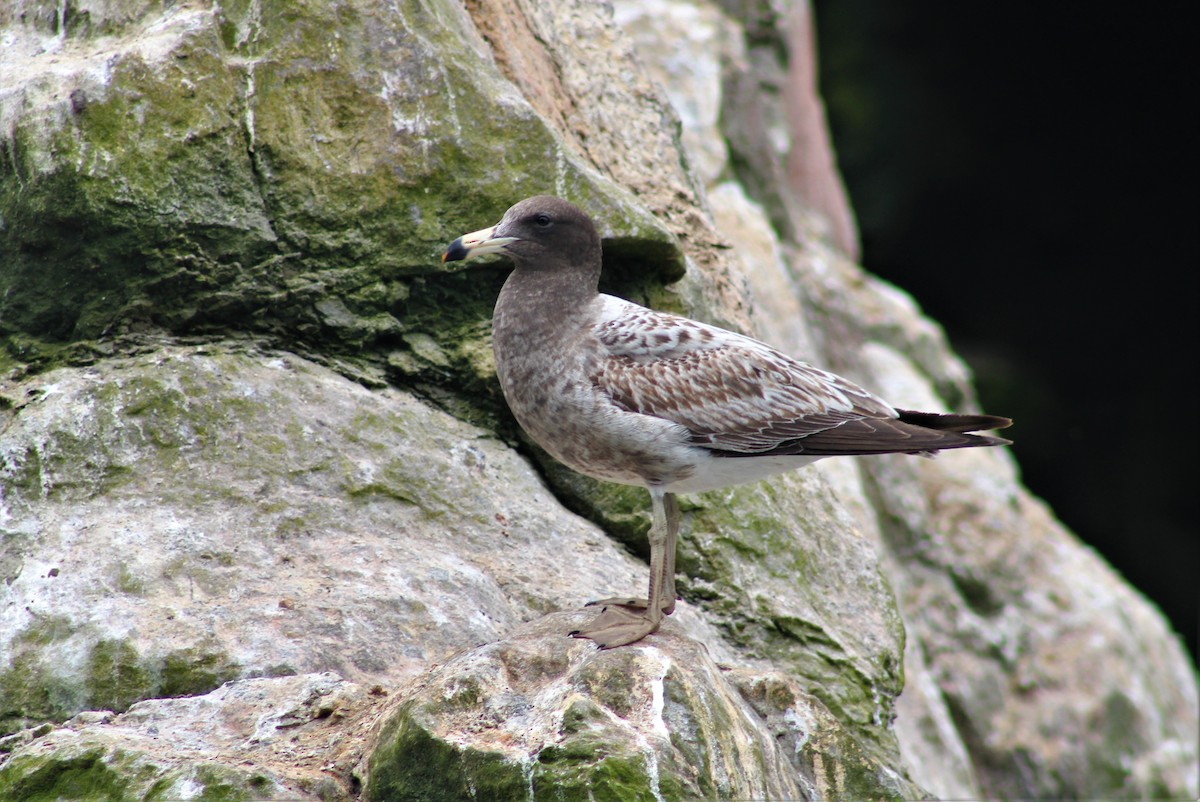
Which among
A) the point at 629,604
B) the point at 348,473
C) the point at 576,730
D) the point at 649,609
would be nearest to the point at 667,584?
the point at 629,604

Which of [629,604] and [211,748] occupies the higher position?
[629,604]

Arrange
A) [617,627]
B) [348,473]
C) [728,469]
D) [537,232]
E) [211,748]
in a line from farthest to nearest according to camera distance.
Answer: [348,473], [537,232], [728,469], [617,627], [211,748]

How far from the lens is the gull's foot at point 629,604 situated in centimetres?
479

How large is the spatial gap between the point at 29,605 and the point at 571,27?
4.69 m

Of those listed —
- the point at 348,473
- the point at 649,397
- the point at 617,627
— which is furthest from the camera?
the point at 348,473

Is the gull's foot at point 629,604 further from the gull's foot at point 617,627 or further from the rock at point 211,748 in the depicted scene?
the rock at point 211,748

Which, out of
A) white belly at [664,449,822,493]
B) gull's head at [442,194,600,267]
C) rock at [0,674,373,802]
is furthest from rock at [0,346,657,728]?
gull's head at [442,194,600,267]

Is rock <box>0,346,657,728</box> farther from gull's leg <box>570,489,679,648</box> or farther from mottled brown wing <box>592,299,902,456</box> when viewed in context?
mottled brown wing <box>592,299,902,456</box>

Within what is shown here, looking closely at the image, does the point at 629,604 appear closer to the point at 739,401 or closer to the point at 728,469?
the point at 728,469

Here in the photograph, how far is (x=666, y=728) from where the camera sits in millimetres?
3898

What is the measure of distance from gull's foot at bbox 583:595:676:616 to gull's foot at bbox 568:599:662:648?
0.12 feet

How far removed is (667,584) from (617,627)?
0.57m

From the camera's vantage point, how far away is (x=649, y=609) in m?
4.60

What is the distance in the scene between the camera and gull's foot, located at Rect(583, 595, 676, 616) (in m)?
4.79
